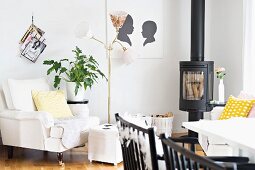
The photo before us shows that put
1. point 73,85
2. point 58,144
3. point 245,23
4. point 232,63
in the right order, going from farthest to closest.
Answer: point 232,63, point 245,23, point 73,85, point 58,144

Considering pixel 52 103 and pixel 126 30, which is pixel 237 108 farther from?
pixel 126 30

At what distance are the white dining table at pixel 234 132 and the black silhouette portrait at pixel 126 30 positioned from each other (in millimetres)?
3543

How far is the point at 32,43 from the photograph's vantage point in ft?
18.2

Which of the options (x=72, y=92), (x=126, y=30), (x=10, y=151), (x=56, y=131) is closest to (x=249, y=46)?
(x=126, y=30)

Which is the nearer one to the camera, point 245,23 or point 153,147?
point 153,147

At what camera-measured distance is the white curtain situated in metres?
5.52

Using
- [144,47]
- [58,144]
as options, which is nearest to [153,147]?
[58,144]

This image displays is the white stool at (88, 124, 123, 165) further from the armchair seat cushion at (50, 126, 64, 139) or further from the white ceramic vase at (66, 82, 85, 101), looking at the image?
the white ceramic vase at (66, 82, 85, 101)

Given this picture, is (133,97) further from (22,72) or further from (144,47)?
(22,72)

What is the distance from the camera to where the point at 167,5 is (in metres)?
6.28

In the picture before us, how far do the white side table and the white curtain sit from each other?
7.48 ft

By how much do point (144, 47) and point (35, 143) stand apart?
243 cm

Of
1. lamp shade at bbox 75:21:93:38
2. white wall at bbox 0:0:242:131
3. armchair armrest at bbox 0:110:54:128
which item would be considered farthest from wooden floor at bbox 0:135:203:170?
lamp shade at bbox 75:21:93:38

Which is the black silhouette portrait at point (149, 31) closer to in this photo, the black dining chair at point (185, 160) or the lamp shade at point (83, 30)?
the lamp shade at point (83, 30)
